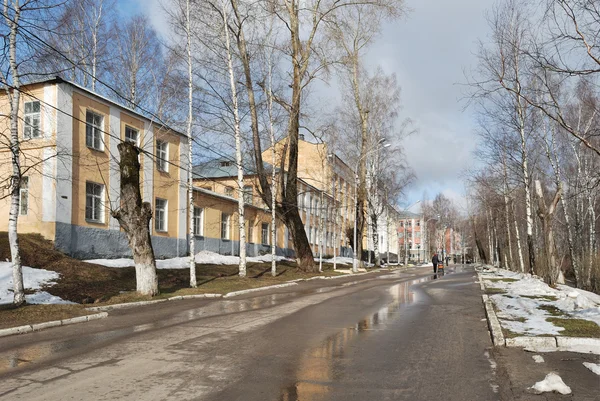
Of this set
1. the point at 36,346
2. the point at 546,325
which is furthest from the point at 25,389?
the point at 546,325

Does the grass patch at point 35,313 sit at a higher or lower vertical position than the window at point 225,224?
lower

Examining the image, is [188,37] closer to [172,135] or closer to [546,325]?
[172,135]

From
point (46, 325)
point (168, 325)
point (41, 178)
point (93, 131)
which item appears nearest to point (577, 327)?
point (168, 325)

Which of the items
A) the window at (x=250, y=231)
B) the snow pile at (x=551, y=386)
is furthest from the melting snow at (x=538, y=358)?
the window at (x=250, y=231)

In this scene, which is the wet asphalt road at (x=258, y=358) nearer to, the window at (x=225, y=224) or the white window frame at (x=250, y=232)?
the window at (x=225, y=224)

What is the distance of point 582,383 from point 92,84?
106 ft

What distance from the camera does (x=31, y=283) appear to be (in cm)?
1552

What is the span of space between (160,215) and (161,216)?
4.1 inches

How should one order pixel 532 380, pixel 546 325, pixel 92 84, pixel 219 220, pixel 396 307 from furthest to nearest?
pixel 219 220 → pixel 92 84 → pixel 396 307 → pixel 546 325 → pixel 532 380

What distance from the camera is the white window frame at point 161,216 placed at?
91.7ft

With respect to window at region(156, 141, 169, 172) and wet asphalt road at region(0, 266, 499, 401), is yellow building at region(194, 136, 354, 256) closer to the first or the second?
window at region(156, 141, 169, 172)

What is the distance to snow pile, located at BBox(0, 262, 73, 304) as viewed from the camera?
45.0 ft

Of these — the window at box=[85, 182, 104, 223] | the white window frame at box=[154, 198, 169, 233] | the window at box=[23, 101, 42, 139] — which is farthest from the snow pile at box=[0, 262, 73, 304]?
the white window frame at box=[154, 198, 169, 233]

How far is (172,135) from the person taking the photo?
28.7 m
